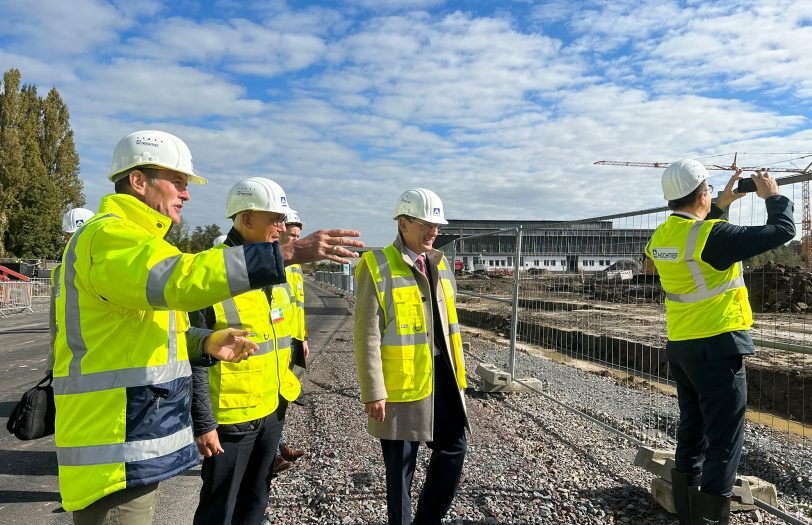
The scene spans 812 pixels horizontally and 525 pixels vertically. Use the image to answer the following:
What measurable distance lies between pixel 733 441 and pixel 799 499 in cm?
216

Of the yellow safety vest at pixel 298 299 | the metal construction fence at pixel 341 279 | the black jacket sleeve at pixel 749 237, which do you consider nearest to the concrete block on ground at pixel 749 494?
the black jacket sleeve at pixel 749 237

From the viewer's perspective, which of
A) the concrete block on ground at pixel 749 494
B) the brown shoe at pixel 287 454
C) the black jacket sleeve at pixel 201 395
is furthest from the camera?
the brown shoe at pixel 287 454

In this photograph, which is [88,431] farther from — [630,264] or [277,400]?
[630,264]

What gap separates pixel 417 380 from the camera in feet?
10.5

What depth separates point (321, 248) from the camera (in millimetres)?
2004

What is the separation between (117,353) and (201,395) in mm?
927

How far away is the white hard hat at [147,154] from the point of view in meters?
2.08

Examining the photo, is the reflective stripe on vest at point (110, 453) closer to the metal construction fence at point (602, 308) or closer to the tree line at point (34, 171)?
the metal construction fence at point (602, 308)

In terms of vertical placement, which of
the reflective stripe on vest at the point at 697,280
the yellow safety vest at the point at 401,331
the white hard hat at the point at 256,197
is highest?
the white hard hat at the point at 256,197

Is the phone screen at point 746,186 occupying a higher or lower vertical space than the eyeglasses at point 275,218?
higher

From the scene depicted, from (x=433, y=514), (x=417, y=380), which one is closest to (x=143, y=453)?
(x=417, y=380)

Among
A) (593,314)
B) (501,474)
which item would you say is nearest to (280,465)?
(501,474)

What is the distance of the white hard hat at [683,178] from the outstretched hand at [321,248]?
2.51 m

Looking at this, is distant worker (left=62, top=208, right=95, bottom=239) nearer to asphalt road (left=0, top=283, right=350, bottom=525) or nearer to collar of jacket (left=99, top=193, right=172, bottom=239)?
asphalt road (left=0, top=283, right=350, bottom=525)
